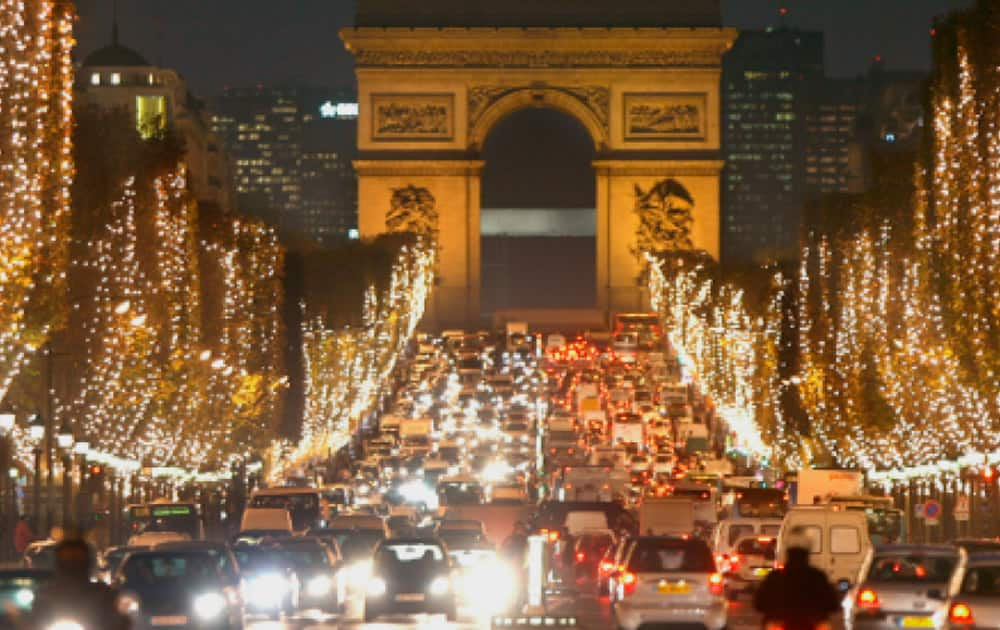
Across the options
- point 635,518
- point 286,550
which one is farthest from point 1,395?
point 635,518

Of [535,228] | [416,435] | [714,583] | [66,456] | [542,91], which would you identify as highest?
[542,91]

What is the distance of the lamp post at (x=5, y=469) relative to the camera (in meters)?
47.9

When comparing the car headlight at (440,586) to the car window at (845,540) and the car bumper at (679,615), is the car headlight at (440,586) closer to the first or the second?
the car window at (845,540)

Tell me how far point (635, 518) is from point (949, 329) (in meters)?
15.6

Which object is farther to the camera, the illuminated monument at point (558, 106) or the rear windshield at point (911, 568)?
the illuminated monument at point (558, 106)

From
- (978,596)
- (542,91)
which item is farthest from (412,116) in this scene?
(978,596)

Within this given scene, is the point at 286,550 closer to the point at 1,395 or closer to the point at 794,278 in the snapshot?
the point at 1,395

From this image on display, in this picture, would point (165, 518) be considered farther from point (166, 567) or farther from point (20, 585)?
point (20, 585)

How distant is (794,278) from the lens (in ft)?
302

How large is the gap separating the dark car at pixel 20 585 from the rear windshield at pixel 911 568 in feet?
32.2

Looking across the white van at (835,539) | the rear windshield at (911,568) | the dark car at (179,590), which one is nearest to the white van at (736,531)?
the white van at (835,539)

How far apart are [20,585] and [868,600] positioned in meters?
9.79

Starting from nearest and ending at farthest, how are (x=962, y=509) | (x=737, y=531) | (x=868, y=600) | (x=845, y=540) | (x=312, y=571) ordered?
1. (x=868, y=600)
2. (x=845, y=540)
3. (x=312, y=571)
4. (x=737, y=531)
5. (x=962, y=509)

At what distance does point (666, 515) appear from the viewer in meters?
59.2
